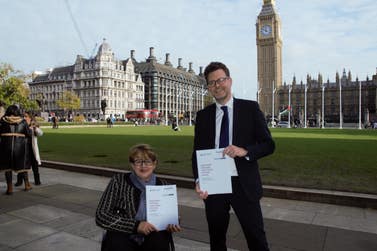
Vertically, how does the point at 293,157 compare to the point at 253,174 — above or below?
below

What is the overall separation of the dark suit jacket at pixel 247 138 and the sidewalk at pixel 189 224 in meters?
1.77

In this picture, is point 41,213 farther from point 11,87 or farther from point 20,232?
point 11,87

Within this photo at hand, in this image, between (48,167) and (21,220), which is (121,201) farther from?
(48,167)

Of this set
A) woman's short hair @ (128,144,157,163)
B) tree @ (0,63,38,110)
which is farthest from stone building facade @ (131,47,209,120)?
woman's short hair @ (128,144,157,163)

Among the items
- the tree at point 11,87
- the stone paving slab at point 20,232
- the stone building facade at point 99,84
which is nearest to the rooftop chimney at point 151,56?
the stone building facade at point 99,84

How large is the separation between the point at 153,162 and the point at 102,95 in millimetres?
104562

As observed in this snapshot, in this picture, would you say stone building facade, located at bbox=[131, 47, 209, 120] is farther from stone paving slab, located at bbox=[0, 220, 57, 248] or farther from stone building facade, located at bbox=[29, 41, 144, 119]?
stone paving slab, located at bbox=[0, 220, 57, 248]

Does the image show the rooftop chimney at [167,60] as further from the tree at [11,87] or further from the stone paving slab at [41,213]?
the stone paving slab at [41,213]

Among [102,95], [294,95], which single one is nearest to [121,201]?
[102,95]

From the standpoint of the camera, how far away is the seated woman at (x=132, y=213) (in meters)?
3.04

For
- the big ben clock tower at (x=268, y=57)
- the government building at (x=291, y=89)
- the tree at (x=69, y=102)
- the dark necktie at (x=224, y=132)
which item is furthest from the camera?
the big ben clock tower at (x=268, y=57)

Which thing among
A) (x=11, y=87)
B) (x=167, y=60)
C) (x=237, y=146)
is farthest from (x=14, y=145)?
(x=167, y=60)

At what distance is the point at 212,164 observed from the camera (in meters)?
2.95

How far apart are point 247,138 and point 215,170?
454mm
